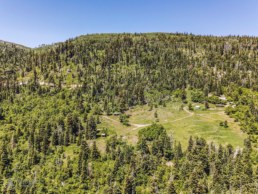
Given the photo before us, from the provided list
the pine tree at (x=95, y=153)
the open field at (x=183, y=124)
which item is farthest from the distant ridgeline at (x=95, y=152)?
the open field at (x=183, y=124)

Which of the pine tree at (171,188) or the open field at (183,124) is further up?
the open field at (183,124)

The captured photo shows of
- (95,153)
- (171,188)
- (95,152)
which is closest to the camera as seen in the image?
(171,188)

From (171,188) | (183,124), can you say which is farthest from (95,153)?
(183,124)

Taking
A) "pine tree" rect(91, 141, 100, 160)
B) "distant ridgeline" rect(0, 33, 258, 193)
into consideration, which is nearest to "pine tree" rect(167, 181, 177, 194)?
"distant ridgeline" rect(0, 33, 258, 193)

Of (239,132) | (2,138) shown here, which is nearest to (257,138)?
(239,132)

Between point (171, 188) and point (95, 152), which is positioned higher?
point (95, 152)

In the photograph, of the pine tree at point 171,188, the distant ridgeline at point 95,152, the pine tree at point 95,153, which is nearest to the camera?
the pine tree at point 171,188

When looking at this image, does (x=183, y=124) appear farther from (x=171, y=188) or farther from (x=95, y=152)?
(x=171, y=188)

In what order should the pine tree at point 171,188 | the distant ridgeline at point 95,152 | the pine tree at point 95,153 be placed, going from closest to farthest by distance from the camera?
the pine tree at point 171,188 → the distant ridgeline at point 95,152 → the pine tree at point 95,153

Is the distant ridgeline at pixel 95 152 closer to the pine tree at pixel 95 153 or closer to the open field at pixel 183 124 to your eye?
the pine tree at pixel 95 153
